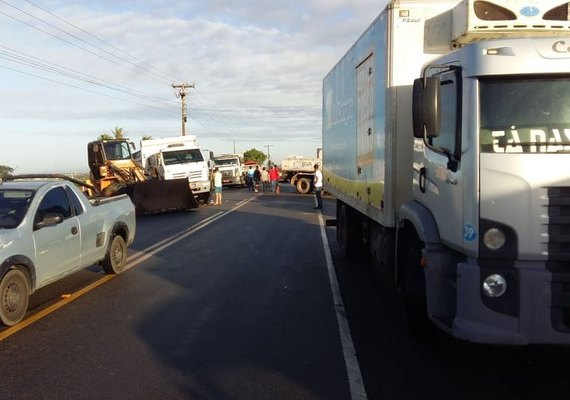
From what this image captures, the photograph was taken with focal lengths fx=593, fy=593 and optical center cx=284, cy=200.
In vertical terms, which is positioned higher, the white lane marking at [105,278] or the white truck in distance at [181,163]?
the white truck in distance at [181,163]

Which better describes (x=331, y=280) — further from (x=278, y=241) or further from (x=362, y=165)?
(x=278, y=241)

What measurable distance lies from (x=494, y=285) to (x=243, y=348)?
2522mm

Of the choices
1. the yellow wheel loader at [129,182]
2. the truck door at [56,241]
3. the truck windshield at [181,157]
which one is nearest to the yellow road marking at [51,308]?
the truck door at [56,241]

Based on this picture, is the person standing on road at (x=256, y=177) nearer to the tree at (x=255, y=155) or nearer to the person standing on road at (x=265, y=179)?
the person standing on road at (x=265, y=179)

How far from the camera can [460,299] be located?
4.68m

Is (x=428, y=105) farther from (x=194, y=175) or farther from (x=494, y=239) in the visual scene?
(x=194, y=175)

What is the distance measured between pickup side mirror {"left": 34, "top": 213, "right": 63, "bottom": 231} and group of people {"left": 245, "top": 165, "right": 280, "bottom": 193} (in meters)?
30.4

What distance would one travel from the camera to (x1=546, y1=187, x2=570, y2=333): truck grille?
14.5 ft

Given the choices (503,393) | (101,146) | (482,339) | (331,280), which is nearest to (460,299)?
(482,339)

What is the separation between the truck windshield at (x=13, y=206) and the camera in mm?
7086

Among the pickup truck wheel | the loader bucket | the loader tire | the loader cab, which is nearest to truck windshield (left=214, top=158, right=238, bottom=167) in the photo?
the loader cab

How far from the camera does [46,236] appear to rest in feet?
24.3

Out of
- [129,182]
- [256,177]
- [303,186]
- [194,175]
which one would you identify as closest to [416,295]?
[129,182]

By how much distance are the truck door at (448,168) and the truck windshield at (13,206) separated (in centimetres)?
482
